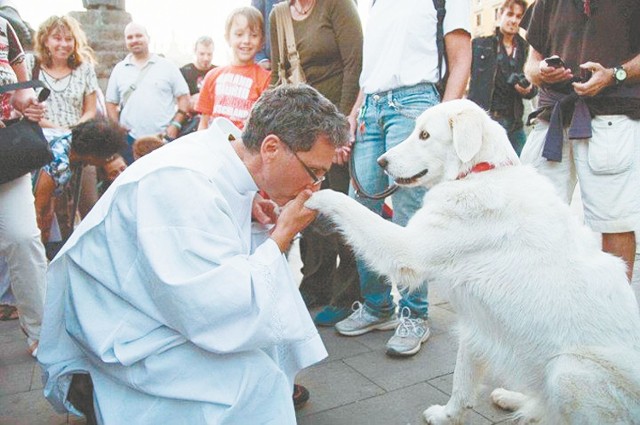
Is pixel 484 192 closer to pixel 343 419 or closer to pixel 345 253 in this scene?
pixel 343 419

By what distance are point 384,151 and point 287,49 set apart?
44.2 inches

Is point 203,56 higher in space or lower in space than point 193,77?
higher

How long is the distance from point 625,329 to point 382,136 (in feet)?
5.86

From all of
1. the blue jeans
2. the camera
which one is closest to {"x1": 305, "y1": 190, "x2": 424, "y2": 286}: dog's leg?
the blue jeans

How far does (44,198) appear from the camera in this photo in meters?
3.96

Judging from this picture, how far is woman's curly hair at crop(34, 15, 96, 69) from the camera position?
4574 mm

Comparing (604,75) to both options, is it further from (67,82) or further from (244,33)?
(67,82)

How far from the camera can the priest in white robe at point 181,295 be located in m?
1.75

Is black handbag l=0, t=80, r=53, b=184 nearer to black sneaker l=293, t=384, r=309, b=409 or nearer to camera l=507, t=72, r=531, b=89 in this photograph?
black sneaker l=293, t=384, r=309, b=409

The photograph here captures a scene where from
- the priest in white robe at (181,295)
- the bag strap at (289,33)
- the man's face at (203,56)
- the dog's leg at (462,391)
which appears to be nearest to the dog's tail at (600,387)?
the dog's leg at (462,391)

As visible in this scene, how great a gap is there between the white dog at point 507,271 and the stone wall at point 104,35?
705 cm

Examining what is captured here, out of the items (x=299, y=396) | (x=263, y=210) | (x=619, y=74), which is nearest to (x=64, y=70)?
(x=263, y=210)

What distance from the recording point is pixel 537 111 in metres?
3.33

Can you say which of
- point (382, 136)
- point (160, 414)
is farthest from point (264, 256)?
point (382, 136)
